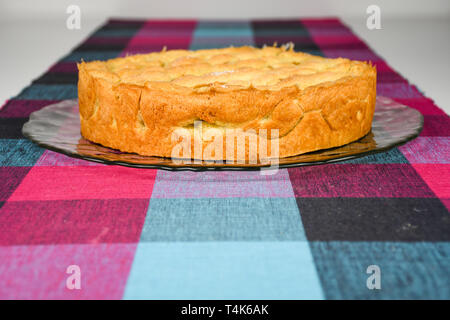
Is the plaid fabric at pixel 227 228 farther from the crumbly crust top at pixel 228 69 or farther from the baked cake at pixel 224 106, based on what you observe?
the crumbly crust top at pixel 228 69

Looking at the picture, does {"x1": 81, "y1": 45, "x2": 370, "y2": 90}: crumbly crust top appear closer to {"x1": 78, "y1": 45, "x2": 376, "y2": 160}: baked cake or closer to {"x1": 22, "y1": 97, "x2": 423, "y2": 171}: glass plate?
{"x1": 78, "y1": 45, "x2": 376, "y2": 160}: baked cake

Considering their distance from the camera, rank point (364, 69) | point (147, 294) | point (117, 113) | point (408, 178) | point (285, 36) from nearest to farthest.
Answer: point (147, 294), point (408, 178), point (117, 113), point (364, 69), point (285, 36)

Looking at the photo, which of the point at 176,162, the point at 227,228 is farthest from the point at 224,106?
the point at 227,228

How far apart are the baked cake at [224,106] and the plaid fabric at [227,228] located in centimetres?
9

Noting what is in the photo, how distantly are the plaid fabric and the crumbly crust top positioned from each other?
0.78ft

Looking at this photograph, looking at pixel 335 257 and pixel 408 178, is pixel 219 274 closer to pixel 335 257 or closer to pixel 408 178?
pixel 335 257

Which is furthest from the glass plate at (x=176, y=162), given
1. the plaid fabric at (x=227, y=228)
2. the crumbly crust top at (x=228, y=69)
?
the crumbly crust top at (x=228, y=69)

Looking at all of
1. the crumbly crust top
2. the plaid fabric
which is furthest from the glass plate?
the crumbly crust top

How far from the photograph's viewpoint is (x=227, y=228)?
110cm

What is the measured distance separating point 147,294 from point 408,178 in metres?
0.70

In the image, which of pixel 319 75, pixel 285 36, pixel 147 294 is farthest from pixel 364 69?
pixel 285 36

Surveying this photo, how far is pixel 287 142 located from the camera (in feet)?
4.53

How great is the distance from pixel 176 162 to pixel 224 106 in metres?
0.17

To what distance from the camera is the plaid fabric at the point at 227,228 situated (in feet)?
3.06
